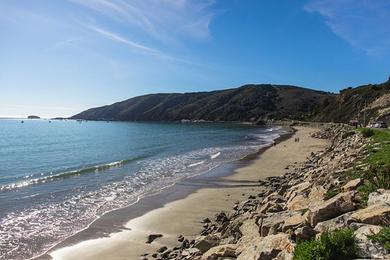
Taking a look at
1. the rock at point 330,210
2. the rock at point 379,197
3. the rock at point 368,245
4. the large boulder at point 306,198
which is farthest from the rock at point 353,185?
the rock at point 368,245

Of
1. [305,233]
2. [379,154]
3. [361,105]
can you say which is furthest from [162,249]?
[361,105]

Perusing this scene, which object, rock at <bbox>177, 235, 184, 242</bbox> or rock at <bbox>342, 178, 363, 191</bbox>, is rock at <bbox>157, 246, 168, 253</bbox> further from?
rock at <bbox>342, 178, 363, 191</bbox>

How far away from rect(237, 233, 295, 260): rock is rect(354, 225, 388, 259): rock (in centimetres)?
127

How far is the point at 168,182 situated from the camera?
98.5 ft

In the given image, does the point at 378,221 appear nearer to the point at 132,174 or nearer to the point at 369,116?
the point at 132,174

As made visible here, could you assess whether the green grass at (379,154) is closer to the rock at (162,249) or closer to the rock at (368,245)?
the rock at (368,245)

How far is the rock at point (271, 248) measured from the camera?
26.0 ft

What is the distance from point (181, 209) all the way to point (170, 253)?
285 inches

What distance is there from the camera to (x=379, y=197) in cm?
934

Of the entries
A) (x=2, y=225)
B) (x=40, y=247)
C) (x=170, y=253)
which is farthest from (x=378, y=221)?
(x=2, y=225)

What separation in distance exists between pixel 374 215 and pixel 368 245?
1235mm

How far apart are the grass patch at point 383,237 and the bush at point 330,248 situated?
355mm

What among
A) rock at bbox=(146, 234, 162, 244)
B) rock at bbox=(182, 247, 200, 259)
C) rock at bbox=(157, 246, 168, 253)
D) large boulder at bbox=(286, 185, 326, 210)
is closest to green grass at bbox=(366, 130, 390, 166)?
large boulder at bbox=(286, 185, 326, 210)

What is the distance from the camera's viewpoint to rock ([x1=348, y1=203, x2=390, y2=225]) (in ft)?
25.8
